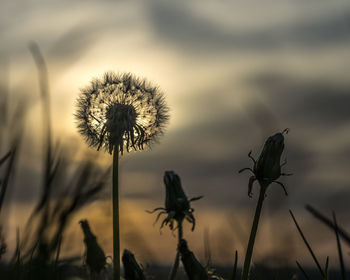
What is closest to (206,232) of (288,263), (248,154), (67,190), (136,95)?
(248,154)

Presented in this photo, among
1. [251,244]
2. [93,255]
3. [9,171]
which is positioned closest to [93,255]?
[93,255]

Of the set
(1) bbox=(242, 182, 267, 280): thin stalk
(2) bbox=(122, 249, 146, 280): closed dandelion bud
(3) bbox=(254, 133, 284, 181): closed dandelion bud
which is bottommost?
(2) bbox=(122, 249, 146, 280): closed dandelion bud

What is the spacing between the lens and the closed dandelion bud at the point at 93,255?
14.5 ft

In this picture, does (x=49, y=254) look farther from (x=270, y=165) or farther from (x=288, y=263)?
(x=270, y=165)

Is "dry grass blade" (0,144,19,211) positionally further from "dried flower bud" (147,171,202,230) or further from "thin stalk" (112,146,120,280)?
"dried flower bud" (147,171,202,230)

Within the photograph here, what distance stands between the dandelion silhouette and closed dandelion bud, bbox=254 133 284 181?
4.76 ft

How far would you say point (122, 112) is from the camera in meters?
4.75

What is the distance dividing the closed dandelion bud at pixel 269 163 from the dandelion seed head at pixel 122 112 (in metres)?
1.52

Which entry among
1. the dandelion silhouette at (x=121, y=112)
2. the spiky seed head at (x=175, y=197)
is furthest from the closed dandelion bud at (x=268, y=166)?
the dandelion silhouette at (x=121, y=112)

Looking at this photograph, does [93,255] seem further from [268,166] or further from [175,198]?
[268,166]

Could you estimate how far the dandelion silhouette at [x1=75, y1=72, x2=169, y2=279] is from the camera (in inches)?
183

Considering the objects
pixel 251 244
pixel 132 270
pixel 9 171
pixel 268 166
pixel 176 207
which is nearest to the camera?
pixel 9 171

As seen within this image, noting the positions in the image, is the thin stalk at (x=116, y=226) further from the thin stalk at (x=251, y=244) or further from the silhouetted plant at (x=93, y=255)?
the silhouetted plant at (x=93, y=255)

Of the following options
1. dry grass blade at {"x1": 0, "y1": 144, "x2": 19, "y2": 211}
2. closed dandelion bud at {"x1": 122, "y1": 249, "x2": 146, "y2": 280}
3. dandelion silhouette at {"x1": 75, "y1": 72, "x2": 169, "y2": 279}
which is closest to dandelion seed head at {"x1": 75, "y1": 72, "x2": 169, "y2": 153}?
dandelion silhouette at {"x1": 75, "y1": 72, "x2": 169, "y2": 279}
